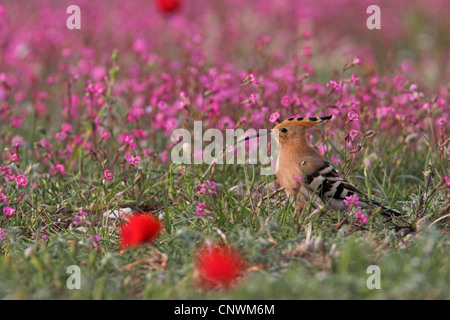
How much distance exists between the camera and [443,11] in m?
11.6

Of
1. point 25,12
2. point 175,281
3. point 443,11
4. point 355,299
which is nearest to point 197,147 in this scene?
point 175,281

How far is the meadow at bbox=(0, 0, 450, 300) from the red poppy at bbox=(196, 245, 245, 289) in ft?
0.12

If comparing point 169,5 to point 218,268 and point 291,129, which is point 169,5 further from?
point 218,268

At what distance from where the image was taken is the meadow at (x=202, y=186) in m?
3.22

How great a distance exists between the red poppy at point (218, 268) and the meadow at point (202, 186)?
37 millimetres

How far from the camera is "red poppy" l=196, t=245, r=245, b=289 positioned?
311 centimetres

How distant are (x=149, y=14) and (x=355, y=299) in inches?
329

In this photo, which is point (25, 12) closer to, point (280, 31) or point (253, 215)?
point (280, 31)

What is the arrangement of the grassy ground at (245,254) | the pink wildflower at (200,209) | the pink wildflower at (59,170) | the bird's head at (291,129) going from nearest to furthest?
the grassy ground at (245,254)
the pink wildflower at (200,209)
the bird's head at (291,129)
the pink wildflower at (59,170)

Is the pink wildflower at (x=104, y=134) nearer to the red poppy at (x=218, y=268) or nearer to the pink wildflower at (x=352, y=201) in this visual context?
the red poppy at (x=218, y=268)

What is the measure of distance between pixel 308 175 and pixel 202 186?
2.28 feet

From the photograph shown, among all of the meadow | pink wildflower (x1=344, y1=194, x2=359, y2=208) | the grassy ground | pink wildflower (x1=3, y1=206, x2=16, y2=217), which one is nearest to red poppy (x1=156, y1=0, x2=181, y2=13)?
the meadow

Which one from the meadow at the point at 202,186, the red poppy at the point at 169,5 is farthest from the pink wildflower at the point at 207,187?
the red poppy at the point at 169,5

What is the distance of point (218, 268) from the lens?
3.09 metres
